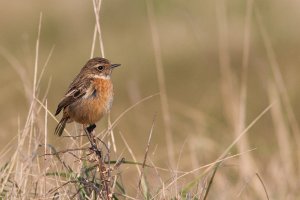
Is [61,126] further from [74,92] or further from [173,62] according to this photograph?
[173,62]

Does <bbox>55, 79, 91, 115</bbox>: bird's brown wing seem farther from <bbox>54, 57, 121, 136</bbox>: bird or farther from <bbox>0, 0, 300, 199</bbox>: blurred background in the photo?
<bbox>0, 0, 300, 199</bbox>: blurred background

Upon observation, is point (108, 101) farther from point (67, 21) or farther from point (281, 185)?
point (67, 21)

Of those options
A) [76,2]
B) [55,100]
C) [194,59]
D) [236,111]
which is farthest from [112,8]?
[236,111]

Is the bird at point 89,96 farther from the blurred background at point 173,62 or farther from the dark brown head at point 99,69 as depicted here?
the blurred background at point 173,62

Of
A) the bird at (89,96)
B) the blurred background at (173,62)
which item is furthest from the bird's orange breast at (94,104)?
the blurred background at (173,62)

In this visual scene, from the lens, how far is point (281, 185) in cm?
823

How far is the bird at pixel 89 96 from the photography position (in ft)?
21.6

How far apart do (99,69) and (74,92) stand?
25 centimetres

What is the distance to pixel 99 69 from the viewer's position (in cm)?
688

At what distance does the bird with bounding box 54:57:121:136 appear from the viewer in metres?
6.58

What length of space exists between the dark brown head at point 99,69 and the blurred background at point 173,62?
250cm

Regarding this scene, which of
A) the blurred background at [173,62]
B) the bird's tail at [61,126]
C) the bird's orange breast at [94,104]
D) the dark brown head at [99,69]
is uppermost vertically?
the blurred background at [173,62]

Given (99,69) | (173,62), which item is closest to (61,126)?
(99,69)

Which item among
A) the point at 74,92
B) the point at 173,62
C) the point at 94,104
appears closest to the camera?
the point at 94,104
